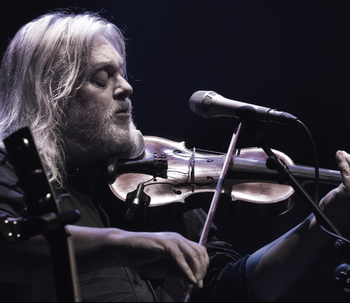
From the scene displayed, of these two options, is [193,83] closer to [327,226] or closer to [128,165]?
[128,165]

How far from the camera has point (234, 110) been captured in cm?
141

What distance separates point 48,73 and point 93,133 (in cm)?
38

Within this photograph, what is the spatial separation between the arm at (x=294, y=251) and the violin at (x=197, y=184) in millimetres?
116

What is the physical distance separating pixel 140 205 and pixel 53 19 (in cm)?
108

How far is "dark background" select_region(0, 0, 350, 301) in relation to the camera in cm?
240

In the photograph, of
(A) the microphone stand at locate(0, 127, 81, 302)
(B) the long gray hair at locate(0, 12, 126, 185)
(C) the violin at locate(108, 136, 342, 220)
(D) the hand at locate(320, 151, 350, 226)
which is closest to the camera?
(A) the microphone stand at locate(0, 127, 81, 302)

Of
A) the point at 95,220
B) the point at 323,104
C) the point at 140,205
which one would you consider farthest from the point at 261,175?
the point at 323,104

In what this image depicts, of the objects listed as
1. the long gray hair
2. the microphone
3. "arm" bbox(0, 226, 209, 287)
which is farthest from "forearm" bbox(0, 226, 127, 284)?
the microphone

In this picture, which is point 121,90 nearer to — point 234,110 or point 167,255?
point 234,110

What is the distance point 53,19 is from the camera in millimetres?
1747

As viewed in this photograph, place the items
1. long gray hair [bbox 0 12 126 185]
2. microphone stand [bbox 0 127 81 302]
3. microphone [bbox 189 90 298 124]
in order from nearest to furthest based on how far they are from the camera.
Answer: microphone stand [bbox 0 127 81 302] < microphone [bbox 189 90 298 124] < long gray hair [bbox 0 12 126 185]

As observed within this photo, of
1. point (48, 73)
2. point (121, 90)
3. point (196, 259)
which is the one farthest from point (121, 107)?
point (196, 259)

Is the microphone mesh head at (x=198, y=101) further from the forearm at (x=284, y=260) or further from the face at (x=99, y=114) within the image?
the forearm at (x=284, y=260)

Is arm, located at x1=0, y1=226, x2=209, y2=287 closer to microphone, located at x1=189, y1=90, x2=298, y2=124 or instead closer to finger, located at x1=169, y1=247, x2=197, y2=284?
finger, located at x1=169, y1=247, x2=197, y2=284
